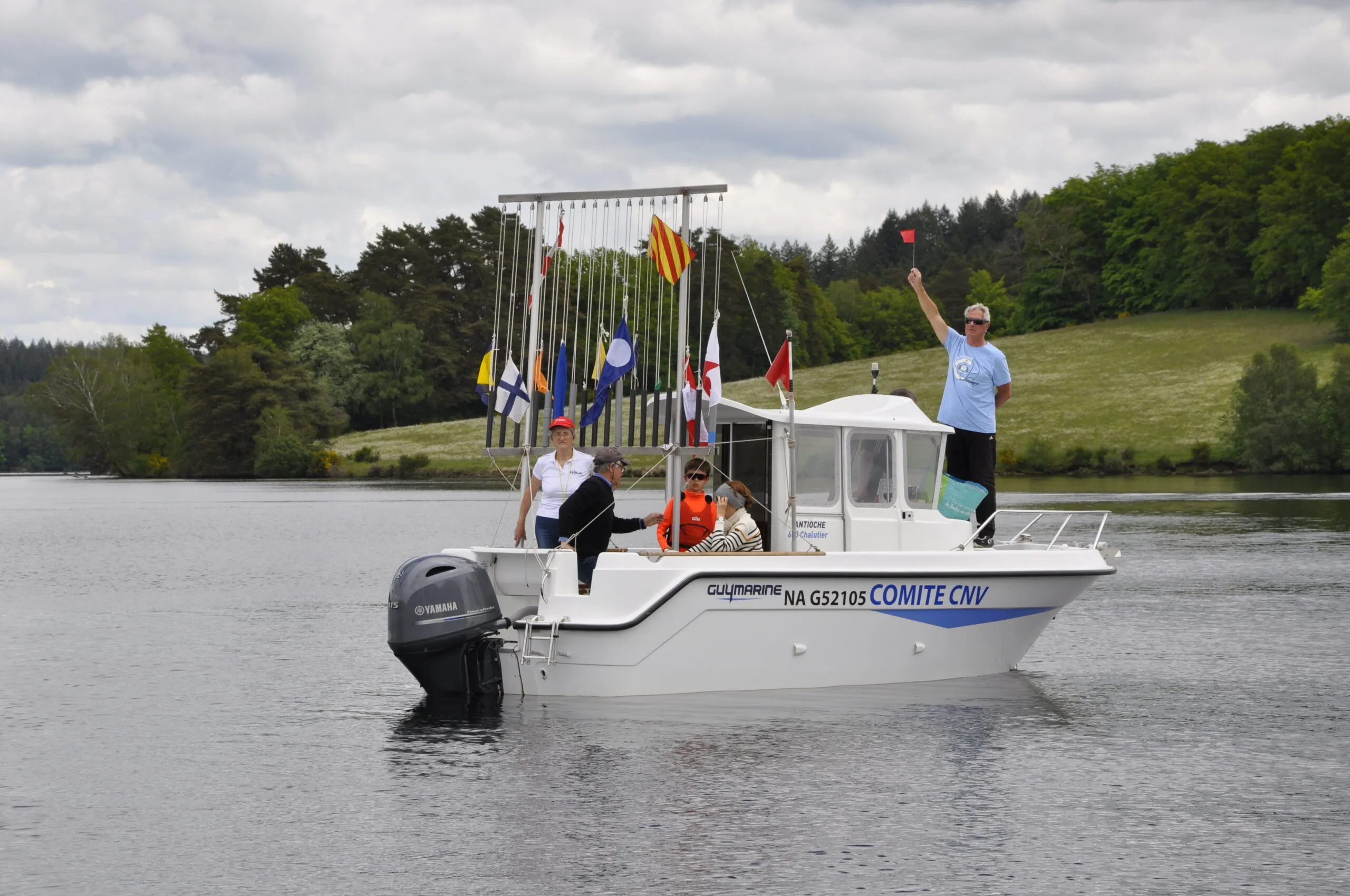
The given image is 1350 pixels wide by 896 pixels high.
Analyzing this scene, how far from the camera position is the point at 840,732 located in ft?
40.8

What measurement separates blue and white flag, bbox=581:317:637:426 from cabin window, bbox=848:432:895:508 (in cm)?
235

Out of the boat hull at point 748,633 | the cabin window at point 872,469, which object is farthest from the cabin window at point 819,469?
the boat hull at point 748,633

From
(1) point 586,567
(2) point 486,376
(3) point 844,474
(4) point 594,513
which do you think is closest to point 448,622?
(1) point 586,567

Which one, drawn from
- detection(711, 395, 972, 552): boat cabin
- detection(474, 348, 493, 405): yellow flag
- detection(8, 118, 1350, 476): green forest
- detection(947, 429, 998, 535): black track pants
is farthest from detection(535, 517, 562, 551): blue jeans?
detection(8, 118, 1350, 476): green forest

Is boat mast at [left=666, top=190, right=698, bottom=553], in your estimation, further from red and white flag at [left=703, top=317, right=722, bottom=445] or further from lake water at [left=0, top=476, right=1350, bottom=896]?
lake water at [left=0, top=476, right=1350, bottom=896]

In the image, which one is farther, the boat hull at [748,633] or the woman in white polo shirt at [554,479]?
the woman in white polo shirt at [554,479]

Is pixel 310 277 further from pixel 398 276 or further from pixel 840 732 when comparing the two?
pixel 840 732

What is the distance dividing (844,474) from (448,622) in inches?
157

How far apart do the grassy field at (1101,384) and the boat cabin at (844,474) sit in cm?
5965

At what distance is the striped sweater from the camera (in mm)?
13367

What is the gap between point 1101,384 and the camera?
87438 mm

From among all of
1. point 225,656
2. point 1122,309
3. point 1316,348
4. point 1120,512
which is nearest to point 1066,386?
point 1316,348

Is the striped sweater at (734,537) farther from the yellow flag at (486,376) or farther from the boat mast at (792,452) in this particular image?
the yellow flag at (486,376)

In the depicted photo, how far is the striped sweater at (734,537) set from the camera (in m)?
13.4
